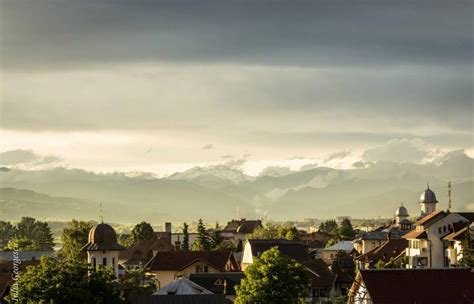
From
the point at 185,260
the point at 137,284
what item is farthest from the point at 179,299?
the point at 185,260

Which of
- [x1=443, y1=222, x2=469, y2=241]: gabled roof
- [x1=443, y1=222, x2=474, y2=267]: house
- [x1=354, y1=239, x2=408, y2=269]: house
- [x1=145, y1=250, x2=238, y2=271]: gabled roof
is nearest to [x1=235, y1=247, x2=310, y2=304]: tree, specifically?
[x1=443, y1=222, x2=474, y2=267]: house

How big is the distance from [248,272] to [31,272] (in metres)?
21.4

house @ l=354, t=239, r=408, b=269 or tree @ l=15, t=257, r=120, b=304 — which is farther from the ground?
house @ l=354, t=239, r=408, b=269

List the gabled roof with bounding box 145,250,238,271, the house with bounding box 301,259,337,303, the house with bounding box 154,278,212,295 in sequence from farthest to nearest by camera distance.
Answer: the gabled roof with bounding box 145,250,238,271 < the house with bounding box 301,259,337,303 < the house with bounding box 154,278,212,295

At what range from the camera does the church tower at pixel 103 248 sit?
136 metres

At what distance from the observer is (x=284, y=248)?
159 metres

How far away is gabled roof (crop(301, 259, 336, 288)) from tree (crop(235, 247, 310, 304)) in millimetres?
33393

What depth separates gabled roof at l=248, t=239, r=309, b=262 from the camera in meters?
158

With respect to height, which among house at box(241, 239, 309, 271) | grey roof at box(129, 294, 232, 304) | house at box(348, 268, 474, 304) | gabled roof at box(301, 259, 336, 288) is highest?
house at box(241, 239, 309, 271)

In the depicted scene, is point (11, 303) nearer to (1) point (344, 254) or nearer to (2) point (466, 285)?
(2) point (466, 285)

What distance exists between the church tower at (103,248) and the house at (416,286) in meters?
53.8

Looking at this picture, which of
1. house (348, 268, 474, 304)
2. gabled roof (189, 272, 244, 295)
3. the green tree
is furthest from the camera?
gabled roof (189, 272, 244, 295)

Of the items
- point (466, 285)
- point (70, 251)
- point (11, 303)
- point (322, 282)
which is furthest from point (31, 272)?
point (70, 251)

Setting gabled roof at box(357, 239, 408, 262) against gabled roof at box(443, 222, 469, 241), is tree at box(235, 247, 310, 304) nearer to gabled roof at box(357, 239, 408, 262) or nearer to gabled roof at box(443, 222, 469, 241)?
gabled roof at box(443, 222, 469, 241)
